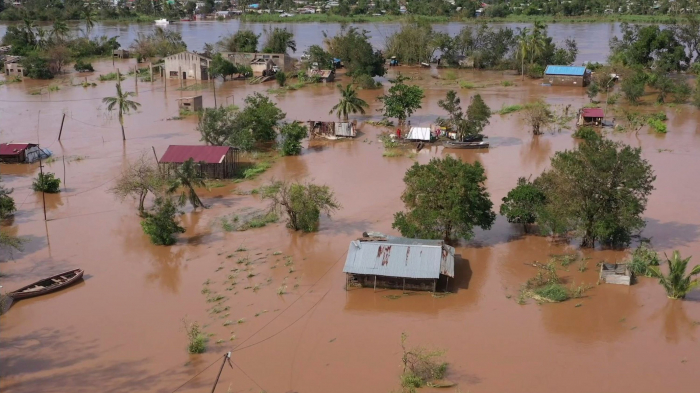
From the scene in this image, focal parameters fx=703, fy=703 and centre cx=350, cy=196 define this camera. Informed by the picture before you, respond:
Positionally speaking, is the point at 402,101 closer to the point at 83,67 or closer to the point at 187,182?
the point at 187,182

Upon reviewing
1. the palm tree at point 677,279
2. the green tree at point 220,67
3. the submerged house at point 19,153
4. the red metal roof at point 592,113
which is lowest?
the palm tree at point 677,279

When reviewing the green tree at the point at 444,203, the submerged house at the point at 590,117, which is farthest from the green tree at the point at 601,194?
the submerged house at the point at 590,117

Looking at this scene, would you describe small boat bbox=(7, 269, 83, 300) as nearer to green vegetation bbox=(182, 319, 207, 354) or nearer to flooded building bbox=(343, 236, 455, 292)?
green vegetation bbox=(182, 319, 207, 354)

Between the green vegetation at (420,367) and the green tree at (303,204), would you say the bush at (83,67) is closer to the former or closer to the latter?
the green tree at (303,204)

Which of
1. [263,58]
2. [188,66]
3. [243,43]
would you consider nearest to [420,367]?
[188,66]

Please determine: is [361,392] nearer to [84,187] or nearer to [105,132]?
[84,187]

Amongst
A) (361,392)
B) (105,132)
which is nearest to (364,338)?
(361,392)
